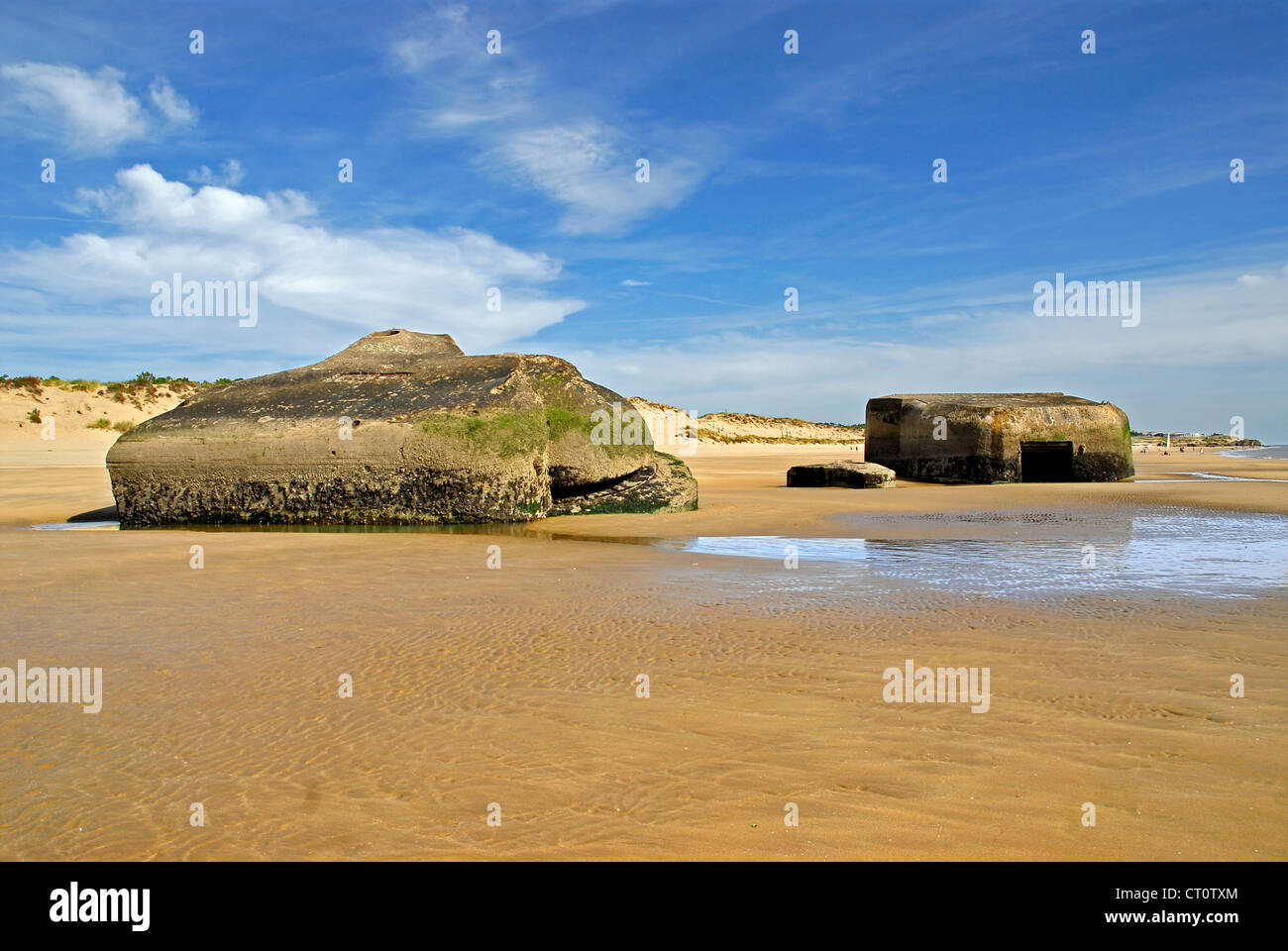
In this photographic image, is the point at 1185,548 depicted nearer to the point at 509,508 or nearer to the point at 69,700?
the point at 509,508

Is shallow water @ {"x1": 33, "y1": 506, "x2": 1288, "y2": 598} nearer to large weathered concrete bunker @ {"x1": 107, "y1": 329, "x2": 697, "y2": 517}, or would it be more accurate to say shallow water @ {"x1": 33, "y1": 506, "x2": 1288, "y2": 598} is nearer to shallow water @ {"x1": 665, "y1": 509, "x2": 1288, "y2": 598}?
shallow water @ {"x1": 665, "y1": 509, "x2": 1288, "y2": 598}

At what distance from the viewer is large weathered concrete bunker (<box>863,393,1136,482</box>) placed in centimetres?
1562

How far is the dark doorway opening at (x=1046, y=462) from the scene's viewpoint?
51.8ft

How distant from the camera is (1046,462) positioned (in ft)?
52.5

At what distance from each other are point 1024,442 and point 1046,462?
0.67 m

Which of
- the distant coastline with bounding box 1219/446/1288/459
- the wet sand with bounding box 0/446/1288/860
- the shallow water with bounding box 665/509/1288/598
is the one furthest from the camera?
the distant coastline with bounding box 1219/446/1288/459

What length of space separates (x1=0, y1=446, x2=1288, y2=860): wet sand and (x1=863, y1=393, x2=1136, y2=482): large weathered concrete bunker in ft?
35.9

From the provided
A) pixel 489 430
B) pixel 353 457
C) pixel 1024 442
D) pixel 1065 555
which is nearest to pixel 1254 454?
pixel 1024 442

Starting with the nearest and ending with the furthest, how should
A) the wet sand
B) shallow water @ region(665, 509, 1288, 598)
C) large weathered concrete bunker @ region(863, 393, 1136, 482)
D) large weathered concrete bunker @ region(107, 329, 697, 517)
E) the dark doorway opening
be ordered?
the wet sand, shallow water @ region(665, 509, 1288, 598), large weathered concrete bunker @ region(107, 329, 697, 517), large weathered concrete bunker @ region(863, 393, 1136, 482), the dark doorway opening

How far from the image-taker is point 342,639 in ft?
12.9

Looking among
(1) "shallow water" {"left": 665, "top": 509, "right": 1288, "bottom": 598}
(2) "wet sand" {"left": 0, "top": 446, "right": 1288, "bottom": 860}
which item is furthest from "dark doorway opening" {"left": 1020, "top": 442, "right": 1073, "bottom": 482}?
(2) "wet sand" {"left": 0, "top": 446, "right": 1288, "bottom": 860}

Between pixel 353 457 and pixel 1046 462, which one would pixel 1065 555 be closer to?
pixel 353 457
